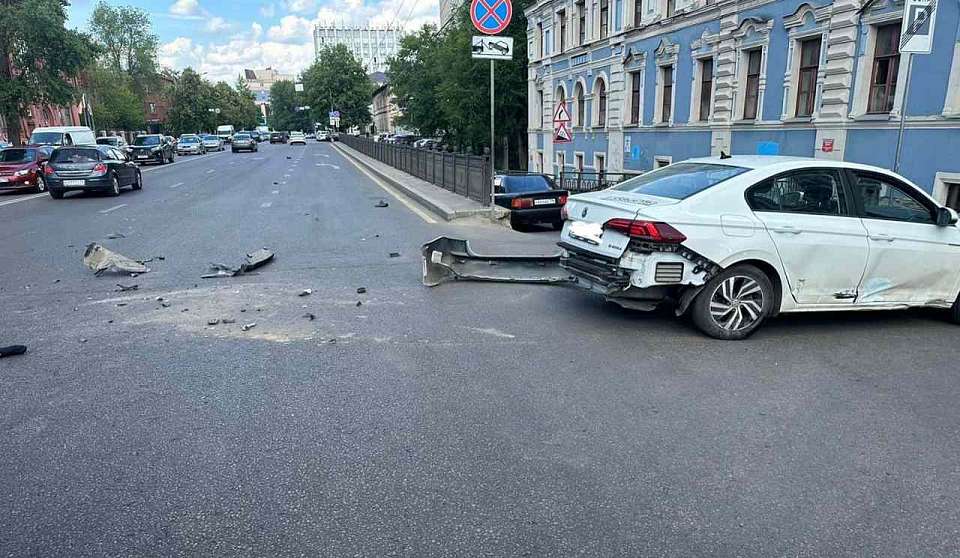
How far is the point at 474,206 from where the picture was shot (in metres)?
14.4

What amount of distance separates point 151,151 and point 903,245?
4094 cm

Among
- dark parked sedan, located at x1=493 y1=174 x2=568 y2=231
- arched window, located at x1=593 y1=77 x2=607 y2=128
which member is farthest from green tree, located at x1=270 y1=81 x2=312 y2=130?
dark parked sedan, located at x1=493 y1=174 x2=568 y2=231

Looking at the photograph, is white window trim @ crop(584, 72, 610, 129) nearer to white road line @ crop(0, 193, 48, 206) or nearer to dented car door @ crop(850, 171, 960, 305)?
white road line @ crop(0, 193, 48, 206)

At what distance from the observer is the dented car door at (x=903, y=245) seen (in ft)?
19.4

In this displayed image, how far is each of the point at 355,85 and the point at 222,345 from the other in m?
99.9

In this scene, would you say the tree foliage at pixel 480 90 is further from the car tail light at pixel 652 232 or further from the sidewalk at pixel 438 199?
the car tail light at pixel 652 232

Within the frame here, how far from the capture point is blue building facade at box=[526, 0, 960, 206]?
1498 centimetres

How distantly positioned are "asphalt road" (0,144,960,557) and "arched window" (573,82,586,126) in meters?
27.7

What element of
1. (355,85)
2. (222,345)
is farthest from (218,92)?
(222,345)

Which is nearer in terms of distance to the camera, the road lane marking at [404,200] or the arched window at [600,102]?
the road lane marking at [404,200]

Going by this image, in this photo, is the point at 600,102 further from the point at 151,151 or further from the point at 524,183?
the point at 151,151

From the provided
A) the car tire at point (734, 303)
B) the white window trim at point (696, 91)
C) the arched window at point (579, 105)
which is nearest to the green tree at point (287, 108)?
the arched window at point (579, 105)

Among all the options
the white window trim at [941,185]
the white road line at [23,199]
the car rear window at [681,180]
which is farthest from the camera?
the white road line at [23,199]

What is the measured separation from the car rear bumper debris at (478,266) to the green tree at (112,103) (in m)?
68.0
